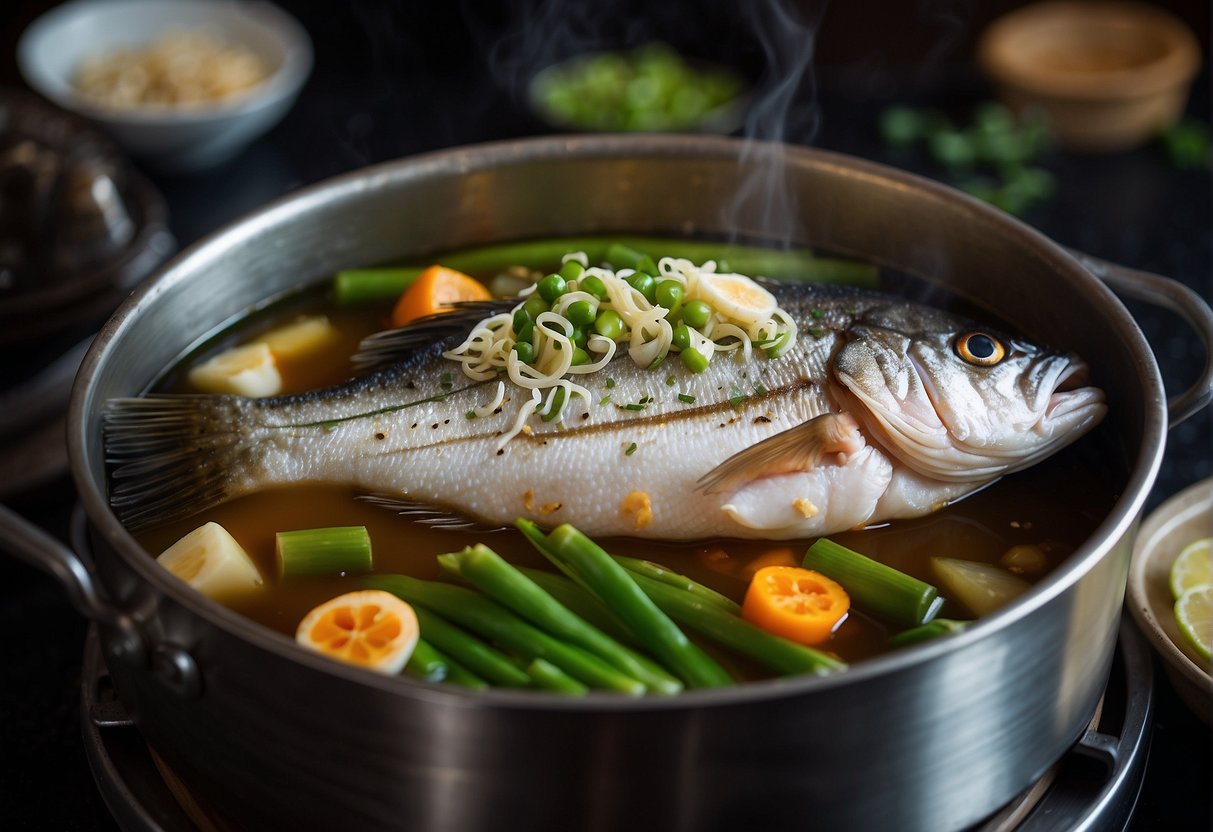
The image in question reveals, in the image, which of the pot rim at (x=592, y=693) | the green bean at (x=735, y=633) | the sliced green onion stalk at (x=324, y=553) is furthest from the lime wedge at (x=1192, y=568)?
the sliced green onion stalk at (x=324, y=553)

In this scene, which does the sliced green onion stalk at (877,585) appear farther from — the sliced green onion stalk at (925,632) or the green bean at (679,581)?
the green bean at (679,581)

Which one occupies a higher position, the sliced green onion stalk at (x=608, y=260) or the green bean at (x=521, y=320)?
the green bean at (x=521, y=320)

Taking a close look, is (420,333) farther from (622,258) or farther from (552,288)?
(622,258)

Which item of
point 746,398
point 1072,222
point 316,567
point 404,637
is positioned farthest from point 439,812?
point 1072,222

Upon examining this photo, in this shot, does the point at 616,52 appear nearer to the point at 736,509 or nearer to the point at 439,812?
the point at 736,509

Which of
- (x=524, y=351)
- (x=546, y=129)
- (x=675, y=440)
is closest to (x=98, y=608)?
(x=524, y=351)

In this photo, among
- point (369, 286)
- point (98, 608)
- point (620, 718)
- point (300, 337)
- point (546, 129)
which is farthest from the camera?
point (546, 129)
